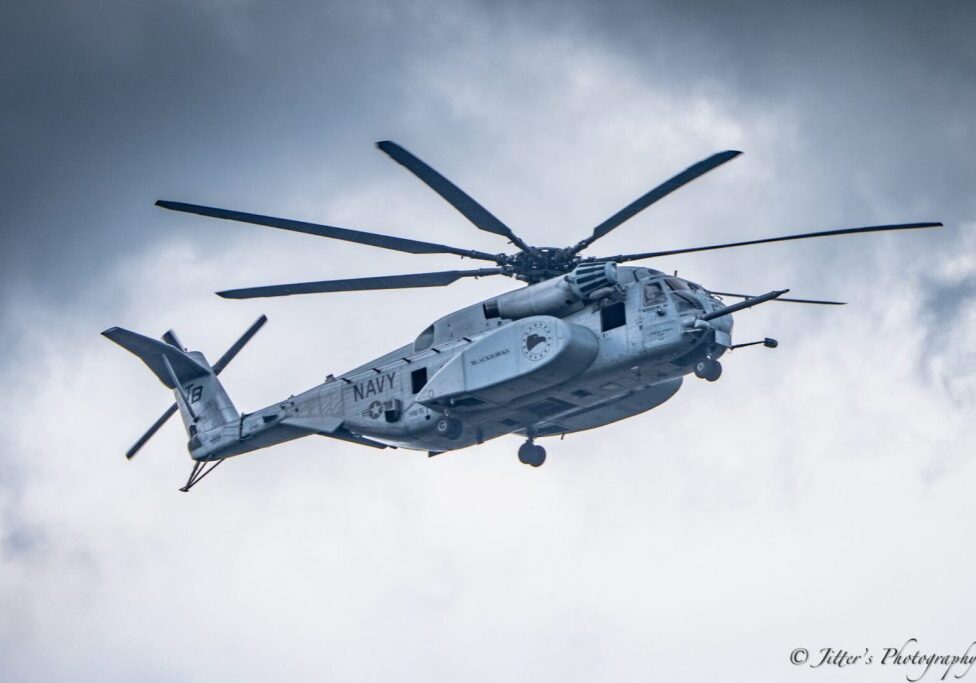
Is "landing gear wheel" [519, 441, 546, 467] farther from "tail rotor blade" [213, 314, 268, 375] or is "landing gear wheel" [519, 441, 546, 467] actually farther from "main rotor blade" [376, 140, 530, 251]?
"tail rotor blade" [213, 314, 268, 375]

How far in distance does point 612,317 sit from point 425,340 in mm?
5631

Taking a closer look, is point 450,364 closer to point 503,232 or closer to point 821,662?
point 503,232

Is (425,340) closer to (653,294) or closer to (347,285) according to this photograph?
(347,285)

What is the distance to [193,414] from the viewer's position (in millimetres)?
39750

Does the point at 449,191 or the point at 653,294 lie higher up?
the point at 449,191

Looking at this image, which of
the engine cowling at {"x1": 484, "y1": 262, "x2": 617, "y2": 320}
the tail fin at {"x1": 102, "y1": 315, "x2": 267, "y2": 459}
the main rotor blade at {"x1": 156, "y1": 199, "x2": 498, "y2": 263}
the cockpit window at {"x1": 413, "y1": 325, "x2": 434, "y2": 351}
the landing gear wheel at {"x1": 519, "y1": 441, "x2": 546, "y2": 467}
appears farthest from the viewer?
the tail fin at {"x1": 102, "y1": 315, "x2": 267, "y2": 459}

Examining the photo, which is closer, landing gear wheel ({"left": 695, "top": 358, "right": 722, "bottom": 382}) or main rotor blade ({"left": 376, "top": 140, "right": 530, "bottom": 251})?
main rotor blade ({"left": 376, "top": 140, "right": 530, "bottom": 251})

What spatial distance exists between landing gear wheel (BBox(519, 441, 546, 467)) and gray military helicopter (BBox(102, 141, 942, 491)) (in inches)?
1.4

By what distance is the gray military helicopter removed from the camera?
30516 millimetres

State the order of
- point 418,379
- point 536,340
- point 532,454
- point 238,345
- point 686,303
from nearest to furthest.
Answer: point 686,303, point 536,340, point 532,454, point 418,379, point 238,345

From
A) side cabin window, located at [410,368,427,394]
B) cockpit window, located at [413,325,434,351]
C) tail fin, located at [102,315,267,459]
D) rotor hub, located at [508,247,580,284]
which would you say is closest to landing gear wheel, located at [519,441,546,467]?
side cabin window, located at [410,368,427,394]

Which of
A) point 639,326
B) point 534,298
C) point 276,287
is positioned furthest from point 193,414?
point 639,326

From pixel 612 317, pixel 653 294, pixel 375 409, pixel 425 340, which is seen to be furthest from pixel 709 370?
pixel 375 409

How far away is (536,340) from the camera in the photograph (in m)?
31.4
